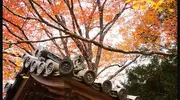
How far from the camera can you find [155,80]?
1290 cm

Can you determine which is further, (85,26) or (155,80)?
(85,26)

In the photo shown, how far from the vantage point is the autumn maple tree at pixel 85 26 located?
12.7 metres

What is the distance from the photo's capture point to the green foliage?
12.0 m

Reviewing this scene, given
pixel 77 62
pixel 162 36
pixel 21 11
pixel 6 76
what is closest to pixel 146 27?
pixel 162 36

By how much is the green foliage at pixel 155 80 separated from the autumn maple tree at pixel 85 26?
725 mm

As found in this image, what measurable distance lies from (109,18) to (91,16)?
1.00 meters

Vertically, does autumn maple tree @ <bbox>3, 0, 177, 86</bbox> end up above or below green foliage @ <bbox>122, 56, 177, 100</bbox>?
above

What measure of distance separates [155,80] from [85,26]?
442 cm

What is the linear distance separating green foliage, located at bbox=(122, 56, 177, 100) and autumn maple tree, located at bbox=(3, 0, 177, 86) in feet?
2.38

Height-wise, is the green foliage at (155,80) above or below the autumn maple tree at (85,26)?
below

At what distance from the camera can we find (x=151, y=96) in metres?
12.7

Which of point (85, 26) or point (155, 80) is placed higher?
point (85, 26)

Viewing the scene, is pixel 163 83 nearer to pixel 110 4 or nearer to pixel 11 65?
pixel 110 4

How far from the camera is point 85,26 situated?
1427cm
